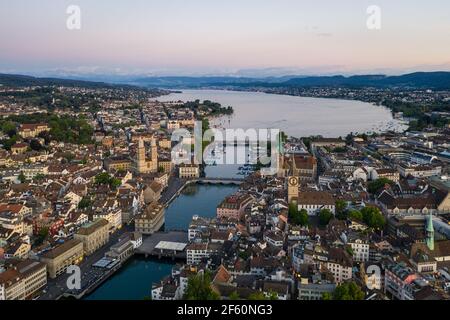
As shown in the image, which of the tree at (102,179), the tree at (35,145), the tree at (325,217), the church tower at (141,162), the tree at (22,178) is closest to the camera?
the tree at (325,217)

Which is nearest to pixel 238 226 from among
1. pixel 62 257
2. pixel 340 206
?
pixel 340 206

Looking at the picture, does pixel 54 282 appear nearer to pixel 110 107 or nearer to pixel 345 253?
pixel 345 253

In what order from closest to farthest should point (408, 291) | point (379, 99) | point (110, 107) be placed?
1. point (408, 291)
2. point (110, 107)
3. point (379, 99)

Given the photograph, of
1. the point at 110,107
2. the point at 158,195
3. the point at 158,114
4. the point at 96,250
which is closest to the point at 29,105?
the point at 110,107

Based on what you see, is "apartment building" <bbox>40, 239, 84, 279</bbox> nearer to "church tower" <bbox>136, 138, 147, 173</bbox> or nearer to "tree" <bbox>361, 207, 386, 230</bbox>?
"tree" <bbox>361, 207, 386, 230</bbox>

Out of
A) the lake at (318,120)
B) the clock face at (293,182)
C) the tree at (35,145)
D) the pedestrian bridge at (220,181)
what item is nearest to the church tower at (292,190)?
the clock face at (293,182)

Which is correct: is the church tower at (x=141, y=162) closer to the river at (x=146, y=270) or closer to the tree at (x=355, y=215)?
the river at (x=146, y=270)
